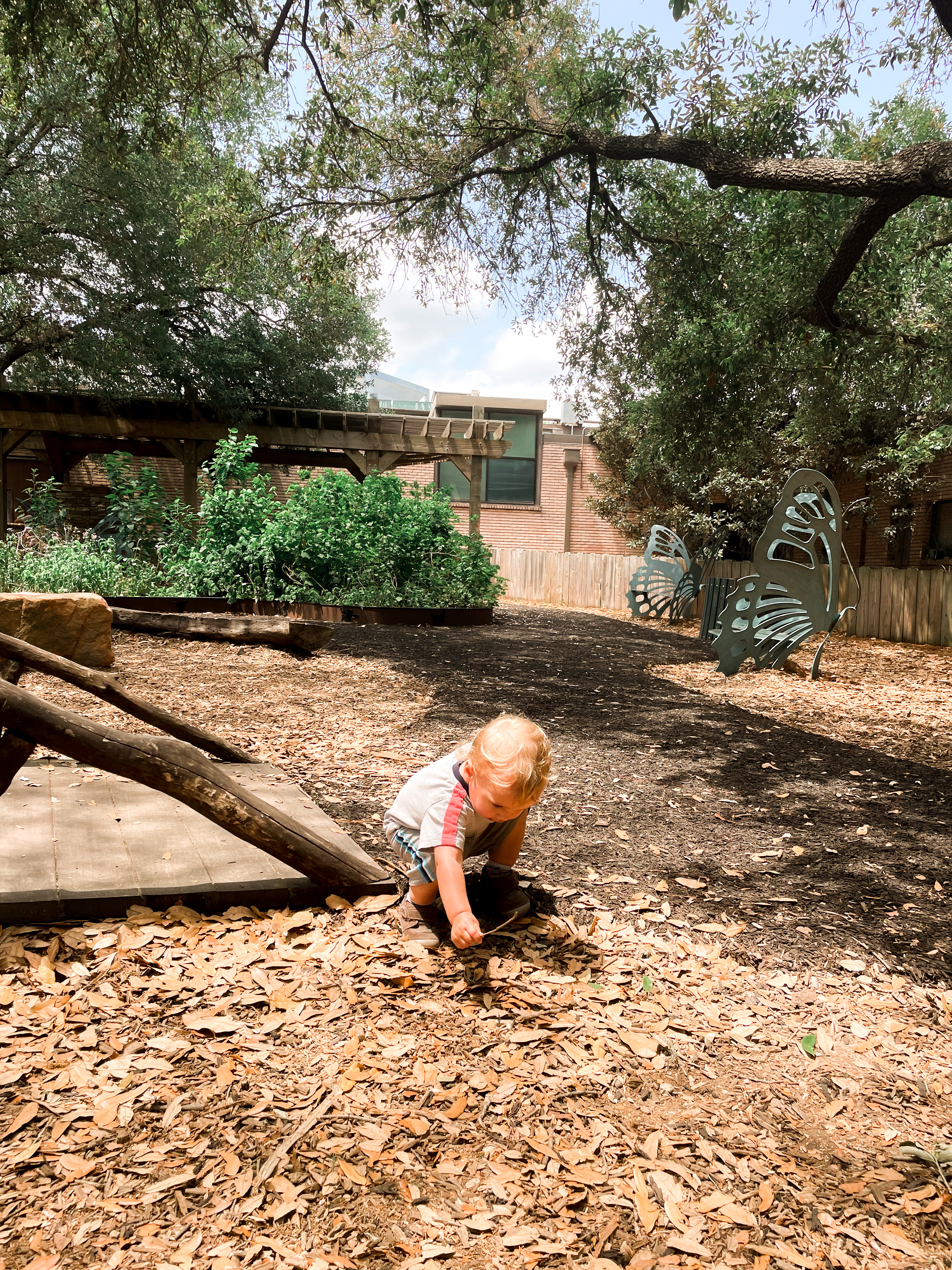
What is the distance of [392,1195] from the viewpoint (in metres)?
1.66

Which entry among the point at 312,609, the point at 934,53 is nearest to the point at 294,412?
the point at 312,609

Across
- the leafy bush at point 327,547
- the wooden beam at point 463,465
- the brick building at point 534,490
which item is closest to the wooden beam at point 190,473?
the leafy bush at point 327,547

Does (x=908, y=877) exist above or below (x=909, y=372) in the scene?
below

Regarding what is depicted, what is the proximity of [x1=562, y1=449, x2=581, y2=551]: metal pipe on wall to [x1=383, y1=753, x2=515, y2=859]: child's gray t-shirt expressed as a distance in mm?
20974

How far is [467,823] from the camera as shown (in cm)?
250

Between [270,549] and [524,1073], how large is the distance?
9019 mm

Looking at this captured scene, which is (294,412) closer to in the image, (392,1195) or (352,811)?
(352,811)

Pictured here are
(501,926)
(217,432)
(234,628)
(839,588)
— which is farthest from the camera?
(217,432)

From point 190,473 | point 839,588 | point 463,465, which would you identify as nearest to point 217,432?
point 190,473

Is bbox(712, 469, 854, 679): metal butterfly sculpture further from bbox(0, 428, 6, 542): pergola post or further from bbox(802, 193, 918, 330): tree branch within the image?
bbox(0, 428, 6, 542): pergola post

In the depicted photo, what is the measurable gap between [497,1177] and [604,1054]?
0.50 metres

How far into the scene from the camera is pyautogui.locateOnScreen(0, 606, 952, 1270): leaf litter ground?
5.23 ft

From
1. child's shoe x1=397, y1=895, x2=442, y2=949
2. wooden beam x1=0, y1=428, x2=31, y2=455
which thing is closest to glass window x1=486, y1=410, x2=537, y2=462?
wooden beam x1=0, y1=428, x2=31, y2=455

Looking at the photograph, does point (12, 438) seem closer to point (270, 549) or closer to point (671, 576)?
point (270, 549)
